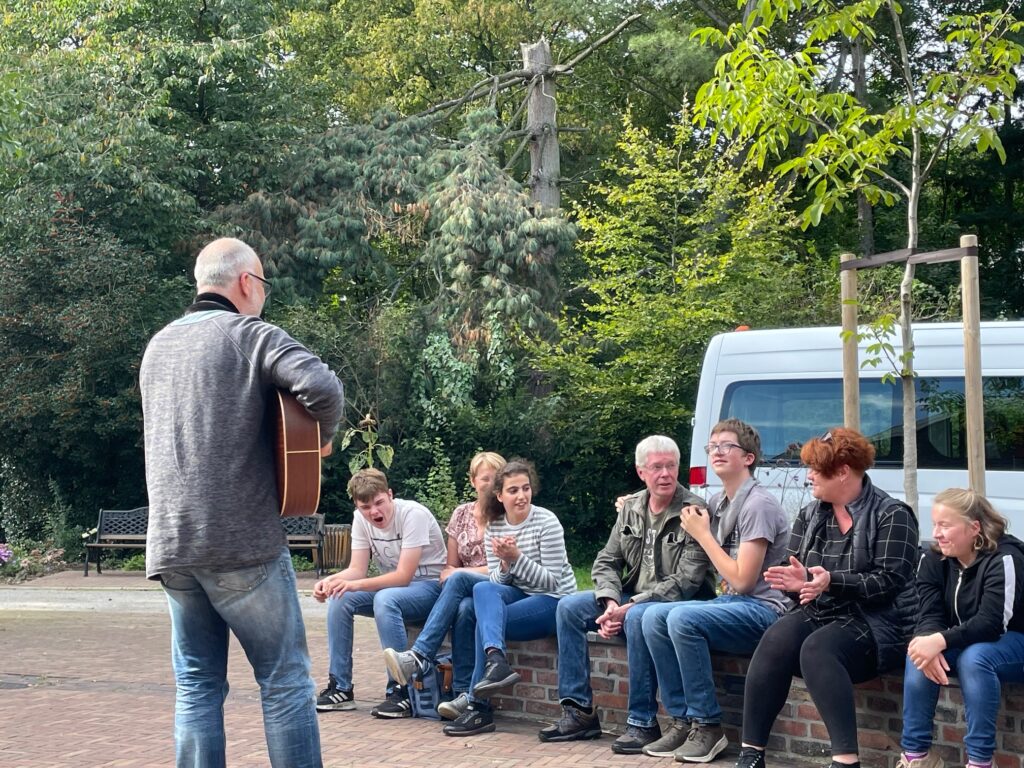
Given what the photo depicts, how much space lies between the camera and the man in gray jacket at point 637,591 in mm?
6469

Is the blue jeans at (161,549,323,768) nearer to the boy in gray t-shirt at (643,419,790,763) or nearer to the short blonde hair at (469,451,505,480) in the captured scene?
the boy in gray t-shirt at (643,419,790,763)

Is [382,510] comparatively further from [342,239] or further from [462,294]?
[342,239]

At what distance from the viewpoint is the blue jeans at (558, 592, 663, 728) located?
21.2 feet

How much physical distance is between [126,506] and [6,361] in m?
3.31

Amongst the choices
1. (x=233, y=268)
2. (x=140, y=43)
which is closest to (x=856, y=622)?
(x=233, y=268)

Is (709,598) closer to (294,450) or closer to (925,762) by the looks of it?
(925,762)

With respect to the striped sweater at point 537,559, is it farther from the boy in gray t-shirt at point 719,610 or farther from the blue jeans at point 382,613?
the boy in gray t-shirt at point 719,610

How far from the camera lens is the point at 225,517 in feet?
14.4

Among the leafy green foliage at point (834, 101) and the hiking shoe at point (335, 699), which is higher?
the leafy green foliage at point (834, 101)

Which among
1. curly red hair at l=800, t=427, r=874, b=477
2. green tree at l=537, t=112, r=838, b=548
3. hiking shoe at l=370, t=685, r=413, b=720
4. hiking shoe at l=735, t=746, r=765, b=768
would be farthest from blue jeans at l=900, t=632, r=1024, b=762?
green tree at l=537, t=112, r=838, b=548

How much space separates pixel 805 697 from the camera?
600 centimetres

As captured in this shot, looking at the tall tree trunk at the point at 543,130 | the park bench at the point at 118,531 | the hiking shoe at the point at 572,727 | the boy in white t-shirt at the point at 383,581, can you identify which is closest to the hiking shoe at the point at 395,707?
the boy in white t-shirt at the point at 383,581

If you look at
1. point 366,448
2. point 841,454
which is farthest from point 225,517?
point 366,448

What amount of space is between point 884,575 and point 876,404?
6532 millimetres
